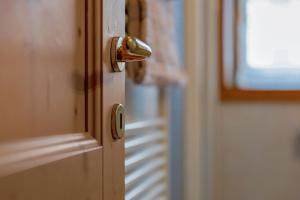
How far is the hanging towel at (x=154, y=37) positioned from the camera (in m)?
1.01

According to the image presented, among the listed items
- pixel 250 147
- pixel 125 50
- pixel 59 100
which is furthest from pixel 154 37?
pixel 250 147

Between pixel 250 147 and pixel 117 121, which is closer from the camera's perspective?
pixel 117 121

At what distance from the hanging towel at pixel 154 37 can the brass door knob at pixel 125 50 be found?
311 mm

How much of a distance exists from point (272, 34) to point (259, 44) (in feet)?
0.22

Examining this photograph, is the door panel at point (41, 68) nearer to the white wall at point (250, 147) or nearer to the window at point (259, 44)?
the white wall at point (250, 147)

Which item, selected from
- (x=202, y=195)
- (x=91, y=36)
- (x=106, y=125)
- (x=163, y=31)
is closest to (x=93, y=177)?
(x=106, y=125)

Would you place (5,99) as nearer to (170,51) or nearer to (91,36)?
(91,36)

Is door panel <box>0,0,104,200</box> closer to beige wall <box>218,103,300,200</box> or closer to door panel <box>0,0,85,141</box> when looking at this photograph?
door panel <box>0,0,85,141</box>

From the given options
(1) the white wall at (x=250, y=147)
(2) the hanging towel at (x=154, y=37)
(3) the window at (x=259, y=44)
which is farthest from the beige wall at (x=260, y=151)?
(2) the hanging towel at (x=154, y=37)

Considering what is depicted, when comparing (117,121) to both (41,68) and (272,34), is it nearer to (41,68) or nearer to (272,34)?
(41,68)

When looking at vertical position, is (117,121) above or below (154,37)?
below

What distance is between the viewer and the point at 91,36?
0.62 meters

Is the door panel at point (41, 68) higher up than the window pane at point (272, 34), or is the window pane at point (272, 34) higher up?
the window pane at point (272, 34)

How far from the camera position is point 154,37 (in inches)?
43.2
